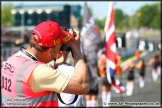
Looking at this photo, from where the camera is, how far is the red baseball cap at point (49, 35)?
217cm

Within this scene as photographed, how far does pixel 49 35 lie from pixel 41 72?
225 millimetres

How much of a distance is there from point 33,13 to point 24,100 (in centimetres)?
3660

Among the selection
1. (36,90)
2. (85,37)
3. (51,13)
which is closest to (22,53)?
(36,90)

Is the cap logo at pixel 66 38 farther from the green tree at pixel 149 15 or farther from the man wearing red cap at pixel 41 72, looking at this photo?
the green tree at pixel 149 15

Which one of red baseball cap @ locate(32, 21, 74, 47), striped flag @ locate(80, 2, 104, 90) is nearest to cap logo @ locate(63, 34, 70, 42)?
red baseball cap @ locate(32, 21, 74, 47)

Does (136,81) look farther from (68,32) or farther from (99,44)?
(68,32)

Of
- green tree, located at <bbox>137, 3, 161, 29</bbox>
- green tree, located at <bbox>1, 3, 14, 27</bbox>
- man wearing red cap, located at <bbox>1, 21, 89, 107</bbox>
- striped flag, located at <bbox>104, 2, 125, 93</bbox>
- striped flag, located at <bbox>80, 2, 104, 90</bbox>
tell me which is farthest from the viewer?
green tree, located at <bbox>137, 3, 161, 29</bbox>

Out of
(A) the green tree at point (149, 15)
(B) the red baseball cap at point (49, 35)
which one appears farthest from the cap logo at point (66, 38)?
(A) the green tree at point (149, 15)

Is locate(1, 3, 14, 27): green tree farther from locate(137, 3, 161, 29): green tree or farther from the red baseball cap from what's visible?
the red baseball cap

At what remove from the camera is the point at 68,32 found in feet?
7.57

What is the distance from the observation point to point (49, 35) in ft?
7.14

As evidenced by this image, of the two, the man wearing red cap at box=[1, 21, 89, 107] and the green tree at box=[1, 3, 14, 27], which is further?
the green tree at box=[1, 3, 14, 27]

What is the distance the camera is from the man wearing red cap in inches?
84.7

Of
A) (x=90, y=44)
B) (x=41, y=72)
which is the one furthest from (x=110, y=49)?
(x=41, y=72)
